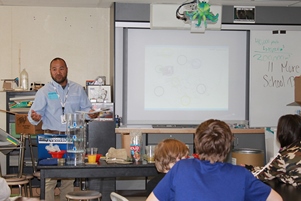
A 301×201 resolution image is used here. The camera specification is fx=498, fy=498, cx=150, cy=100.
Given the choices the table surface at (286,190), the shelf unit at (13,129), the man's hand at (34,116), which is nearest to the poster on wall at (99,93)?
the shelf unit at (13,129)

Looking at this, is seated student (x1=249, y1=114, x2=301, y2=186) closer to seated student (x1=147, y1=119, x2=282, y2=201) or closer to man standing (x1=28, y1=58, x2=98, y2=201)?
seated student (x1=147, y1=119, x2=282, y2=201)

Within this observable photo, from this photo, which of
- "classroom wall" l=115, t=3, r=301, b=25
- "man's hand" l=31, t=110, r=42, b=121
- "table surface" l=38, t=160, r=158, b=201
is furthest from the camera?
"classroom wall" l=115, t=3, r=301, b=25

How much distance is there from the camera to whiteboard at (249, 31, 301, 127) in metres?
6.95

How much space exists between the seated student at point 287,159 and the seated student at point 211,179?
0.82 meters

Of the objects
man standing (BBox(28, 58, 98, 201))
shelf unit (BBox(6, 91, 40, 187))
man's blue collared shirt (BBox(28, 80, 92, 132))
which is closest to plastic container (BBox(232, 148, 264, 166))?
man standing (BBox(28, 58, 98, 201))

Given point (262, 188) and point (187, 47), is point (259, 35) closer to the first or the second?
point (187, 47)

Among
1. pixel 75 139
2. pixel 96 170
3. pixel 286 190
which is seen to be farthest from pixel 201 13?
pixel 286 190

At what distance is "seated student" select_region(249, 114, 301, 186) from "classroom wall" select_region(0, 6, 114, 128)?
396 cm

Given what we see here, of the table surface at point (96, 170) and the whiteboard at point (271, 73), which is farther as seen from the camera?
the whiteboard at point (271, 73)

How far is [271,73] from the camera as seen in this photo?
6980mm

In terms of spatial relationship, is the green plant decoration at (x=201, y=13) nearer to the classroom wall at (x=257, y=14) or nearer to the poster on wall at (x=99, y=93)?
the classroom wall at (x=257, y=14)

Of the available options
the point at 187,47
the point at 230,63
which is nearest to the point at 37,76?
the point at 187,47

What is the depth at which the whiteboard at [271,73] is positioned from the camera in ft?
22.8

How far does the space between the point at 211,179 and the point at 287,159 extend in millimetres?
1086
